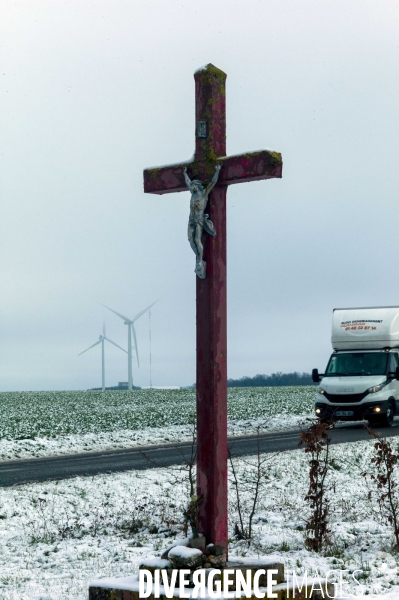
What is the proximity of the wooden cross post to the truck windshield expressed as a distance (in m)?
19.9

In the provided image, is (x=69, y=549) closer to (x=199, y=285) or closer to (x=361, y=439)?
(x=199, y=285)

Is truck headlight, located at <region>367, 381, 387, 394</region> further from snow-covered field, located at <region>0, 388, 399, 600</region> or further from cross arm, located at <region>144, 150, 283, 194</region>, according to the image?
cross arm, located at <region>144, 150, 283, 194</region>

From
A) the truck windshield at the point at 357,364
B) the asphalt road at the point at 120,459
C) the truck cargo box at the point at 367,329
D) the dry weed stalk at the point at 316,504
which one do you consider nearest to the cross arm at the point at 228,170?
the dry weed stalk at the point at 316,504

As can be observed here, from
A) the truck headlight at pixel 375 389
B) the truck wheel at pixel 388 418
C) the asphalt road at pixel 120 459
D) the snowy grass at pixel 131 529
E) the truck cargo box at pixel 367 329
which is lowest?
the asphalt road at pixel 120 459

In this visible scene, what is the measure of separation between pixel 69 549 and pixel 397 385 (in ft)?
61.3

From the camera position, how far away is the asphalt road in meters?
16.7

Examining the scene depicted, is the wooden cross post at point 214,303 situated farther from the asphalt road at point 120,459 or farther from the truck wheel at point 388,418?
the truck wheel at point 388,418

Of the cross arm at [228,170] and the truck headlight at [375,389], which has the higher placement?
the cross arm at [228,170]

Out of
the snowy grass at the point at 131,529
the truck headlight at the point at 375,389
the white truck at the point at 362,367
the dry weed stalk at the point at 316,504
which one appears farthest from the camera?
the white truck at the point at 362,367

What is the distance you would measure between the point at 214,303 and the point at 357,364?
66.4ft

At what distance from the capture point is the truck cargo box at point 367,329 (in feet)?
82.3

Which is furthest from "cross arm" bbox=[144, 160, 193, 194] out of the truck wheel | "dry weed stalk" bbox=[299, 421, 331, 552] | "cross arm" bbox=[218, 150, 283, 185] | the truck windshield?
the truck wheel

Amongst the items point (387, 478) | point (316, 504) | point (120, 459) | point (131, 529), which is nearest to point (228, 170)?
point (316, 504)

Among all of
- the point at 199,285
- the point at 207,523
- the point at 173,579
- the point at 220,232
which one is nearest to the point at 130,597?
the point at 173,579
